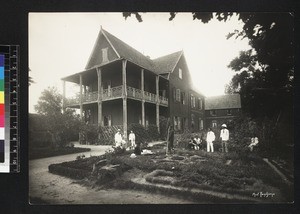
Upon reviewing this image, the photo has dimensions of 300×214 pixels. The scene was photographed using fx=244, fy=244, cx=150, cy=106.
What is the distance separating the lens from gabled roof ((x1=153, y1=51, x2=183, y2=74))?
4.60 meters

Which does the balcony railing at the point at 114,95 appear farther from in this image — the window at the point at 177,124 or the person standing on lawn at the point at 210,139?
the person standing on lawn at the point at 210,139

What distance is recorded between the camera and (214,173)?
4.30 m

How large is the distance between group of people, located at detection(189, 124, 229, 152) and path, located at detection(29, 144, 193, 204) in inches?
40.3

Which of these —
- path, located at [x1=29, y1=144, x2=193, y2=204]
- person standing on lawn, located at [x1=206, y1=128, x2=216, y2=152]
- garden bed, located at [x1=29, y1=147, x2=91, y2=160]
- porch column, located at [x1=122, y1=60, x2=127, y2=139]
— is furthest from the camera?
porch column, located at [x1=122, y1=60, x2=127, y2=139]

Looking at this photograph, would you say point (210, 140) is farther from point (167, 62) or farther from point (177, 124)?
point (167, 62)

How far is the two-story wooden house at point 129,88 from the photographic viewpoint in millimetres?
4684

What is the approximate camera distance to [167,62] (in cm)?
471

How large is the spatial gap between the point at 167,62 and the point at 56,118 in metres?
2.38

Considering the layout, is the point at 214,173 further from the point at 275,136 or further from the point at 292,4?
the point at 292,4

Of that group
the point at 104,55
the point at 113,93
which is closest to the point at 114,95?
the point at 113,93

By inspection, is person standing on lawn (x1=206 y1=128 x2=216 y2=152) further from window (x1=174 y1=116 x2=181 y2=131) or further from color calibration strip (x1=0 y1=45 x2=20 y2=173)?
color calibration strip (x1=0 y1=45 x2=20 y2=173)

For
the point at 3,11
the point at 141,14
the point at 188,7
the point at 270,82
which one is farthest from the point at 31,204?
the point at 270,82
